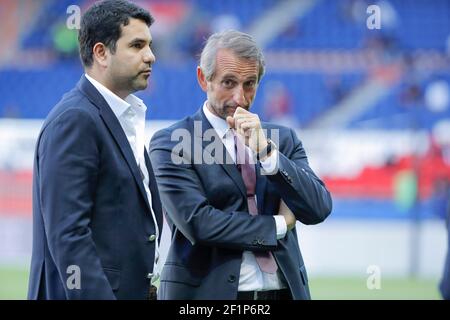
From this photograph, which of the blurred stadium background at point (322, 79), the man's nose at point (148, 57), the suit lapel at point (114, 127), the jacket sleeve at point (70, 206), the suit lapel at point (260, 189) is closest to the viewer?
the jacket sleeve at point (70, 206)

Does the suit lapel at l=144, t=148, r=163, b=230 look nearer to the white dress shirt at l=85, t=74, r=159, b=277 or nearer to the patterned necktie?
the white dress shirt at l=85, t=74, r=159, b=277

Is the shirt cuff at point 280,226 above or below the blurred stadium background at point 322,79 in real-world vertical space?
below

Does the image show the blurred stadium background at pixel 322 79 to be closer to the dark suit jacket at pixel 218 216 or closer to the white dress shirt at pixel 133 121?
the dark suit jacket at pixel 218 216

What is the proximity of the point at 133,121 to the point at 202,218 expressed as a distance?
0.45 meters

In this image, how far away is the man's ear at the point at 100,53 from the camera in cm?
312

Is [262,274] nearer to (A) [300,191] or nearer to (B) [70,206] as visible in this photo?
(A) [300,191]

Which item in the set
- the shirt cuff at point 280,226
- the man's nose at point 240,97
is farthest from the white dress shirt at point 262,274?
the man's nose at point 240,97

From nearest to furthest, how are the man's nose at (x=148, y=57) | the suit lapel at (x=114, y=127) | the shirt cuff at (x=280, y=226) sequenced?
the suit lapel at (x=114, y=127) → the man's nose at (x=148, y=57) → the shirt cuff at (x=280, y=226)

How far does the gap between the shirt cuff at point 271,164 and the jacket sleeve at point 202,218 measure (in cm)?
19

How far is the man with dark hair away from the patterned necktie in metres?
0.36

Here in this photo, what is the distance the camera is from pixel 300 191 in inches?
127

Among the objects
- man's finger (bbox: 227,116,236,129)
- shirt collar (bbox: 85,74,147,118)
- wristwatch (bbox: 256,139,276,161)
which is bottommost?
wristwatch (bbox: 256,139,276,161)

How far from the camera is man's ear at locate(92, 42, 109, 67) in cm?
312

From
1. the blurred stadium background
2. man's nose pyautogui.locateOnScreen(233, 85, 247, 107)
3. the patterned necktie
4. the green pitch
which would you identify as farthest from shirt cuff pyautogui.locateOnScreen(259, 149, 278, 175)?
the blurred stadium background
